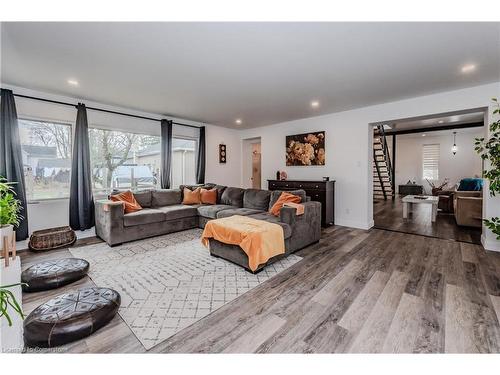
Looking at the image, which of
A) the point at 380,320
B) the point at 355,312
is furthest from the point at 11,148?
the point at 380,320

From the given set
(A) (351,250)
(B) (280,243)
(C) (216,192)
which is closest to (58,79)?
(C) (216,192)

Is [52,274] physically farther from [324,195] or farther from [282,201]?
[324,195]

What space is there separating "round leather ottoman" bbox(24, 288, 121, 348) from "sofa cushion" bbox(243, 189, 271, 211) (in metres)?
2.89

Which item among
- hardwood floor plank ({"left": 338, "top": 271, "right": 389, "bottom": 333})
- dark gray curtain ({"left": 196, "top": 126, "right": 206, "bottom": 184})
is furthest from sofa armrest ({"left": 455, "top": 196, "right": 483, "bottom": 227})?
dark gray curtain ({"left": 196, "top": 126, "right": 206, "bottom": 184})

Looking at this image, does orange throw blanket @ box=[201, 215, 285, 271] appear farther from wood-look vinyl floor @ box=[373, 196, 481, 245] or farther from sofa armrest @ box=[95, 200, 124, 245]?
wood-look vinyl floor @ box=[373, 196, 481, 245]

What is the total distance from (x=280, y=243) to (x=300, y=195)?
1200mm

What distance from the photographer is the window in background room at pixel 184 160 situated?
6121 millimetres

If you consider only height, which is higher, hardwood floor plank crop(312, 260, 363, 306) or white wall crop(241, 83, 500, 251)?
white wall crop(241, 83, 500, 251)

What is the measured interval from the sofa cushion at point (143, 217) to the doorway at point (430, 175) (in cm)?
439

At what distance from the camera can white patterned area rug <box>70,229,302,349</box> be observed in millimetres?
1886

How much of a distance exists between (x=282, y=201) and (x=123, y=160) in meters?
3.59
